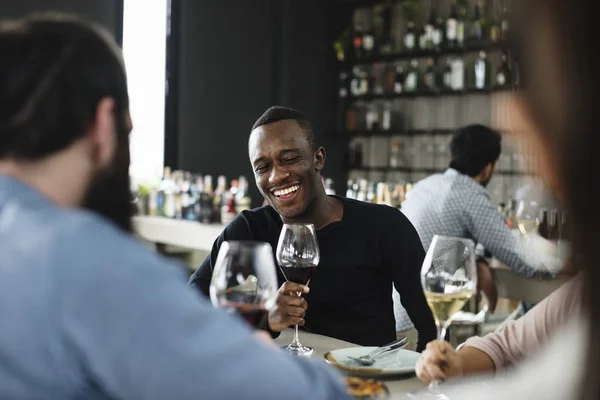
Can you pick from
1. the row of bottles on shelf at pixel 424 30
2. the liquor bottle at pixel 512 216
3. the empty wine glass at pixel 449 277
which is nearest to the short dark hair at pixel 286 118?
the empty wine glass at pixel 449 277

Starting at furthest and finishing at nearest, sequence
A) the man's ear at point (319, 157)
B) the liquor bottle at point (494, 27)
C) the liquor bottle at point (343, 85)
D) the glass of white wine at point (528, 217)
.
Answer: the liquor bottle at point (343, 85) < the liquor bottle at point (494, 27) < the glass of white wine at point (528, 217) < the man's ear at point (319, 157)

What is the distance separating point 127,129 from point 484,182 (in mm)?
2785

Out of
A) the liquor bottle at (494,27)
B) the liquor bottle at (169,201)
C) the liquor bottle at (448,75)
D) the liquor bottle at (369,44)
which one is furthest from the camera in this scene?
the liquor bottle at (369,44)

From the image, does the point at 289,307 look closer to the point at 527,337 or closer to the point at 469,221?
the point at 527,337

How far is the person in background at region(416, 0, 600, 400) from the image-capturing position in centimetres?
51

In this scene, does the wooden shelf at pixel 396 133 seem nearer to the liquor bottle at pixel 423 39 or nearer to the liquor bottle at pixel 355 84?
the liquor bottle at pixel 355 84

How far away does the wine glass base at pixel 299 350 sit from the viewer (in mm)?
1468

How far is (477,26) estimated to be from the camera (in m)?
5.79

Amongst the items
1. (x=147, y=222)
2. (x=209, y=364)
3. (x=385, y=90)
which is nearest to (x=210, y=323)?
(x=209, y=364)

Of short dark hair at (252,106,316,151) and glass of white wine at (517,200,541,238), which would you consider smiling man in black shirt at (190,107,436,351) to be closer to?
short dark hair at (252,106,316,151)

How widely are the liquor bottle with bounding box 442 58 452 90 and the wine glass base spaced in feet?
15.8

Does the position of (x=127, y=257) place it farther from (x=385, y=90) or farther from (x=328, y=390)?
(x=385, y=90)

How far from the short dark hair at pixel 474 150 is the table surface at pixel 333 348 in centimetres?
179

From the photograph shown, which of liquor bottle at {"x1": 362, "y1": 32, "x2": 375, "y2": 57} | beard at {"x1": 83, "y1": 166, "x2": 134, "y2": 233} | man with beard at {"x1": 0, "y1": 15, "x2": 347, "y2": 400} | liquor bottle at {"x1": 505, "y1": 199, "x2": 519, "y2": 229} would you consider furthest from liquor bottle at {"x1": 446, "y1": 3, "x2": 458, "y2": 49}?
man with beard at {"x1": 0, "y1": 15, "x2": 347, "y2": 400}
